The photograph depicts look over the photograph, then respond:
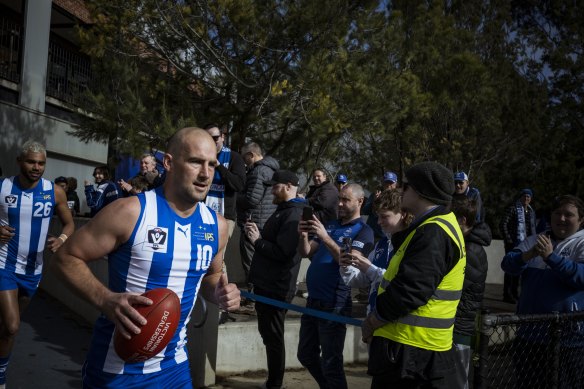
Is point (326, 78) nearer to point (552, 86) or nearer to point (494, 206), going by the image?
point (494, 206)

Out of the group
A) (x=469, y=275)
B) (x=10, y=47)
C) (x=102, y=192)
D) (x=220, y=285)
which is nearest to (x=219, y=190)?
(x=102, y=192)

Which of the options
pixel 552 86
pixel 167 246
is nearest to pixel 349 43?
pixel 167 246

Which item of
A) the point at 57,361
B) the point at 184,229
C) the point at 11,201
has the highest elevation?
the point at 11,201

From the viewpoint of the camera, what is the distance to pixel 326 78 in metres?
10.4

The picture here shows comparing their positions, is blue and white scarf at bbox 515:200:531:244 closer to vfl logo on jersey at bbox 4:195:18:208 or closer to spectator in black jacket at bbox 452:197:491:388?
spectator in black jacket at bbox 452:197:491:388

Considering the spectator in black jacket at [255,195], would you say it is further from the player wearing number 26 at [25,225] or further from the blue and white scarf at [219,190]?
the player wearing number 26 at [25,225]

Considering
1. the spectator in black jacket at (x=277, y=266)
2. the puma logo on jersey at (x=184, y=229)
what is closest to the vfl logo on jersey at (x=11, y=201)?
the spectator in black jacket at (x=277, y=266)

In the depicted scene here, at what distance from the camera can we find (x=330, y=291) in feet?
16.3

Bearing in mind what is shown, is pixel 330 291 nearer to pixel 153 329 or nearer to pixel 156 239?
pixel 156 239

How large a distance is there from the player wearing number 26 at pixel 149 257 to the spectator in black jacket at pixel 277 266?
2017 mm

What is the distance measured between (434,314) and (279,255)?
2.19 meters

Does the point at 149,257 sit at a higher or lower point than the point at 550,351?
higher

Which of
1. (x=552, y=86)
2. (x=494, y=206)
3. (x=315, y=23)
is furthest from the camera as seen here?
(x=552, y=86)

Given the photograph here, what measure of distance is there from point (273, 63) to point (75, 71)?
10606 millimetres
